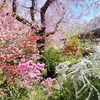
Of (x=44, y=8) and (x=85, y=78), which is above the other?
(x=44, y=8)

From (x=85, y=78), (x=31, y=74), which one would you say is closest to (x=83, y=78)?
(x=85, y=78)

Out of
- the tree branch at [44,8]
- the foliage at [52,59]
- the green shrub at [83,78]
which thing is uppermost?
the tree branch at [44,8]

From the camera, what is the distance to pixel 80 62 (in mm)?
3217

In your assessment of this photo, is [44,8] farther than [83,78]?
Yes

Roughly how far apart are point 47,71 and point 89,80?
24.2 feet

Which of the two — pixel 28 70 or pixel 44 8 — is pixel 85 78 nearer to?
pixel 28 70

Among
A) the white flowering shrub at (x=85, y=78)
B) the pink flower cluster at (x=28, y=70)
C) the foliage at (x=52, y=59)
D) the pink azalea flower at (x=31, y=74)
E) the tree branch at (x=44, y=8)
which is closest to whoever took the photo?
the white flowering shrub at (x=85, y=78)

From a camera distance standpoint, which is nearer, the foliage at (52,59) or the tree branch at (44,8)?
the foliage at (52,59)

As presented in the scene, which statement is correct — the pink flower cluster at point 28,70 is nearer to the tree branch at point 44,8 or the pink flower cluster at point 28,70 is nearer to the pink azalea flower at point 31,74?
the pink azalea flower at point 31,74

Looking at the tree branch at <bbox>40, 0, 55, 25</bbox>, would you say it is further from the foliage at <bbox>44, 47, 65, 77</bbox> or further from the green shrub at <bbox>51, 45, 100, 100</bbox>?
the green shrub at <bbox>51, 45, 100, 100</bbox>

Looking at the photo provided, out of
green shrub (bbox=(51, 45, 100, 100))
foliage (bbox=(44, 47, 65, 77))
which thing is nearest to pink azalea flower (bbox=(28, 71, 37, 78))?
green shrub (bbox=(51, 45, 100, 100))

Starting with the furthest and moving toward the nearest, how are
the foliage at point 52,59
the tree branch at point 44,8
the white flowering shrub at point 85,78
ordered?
the tree branch at point 44,8
the foliage at point 52,59
the white flowering shrub at point 85,78

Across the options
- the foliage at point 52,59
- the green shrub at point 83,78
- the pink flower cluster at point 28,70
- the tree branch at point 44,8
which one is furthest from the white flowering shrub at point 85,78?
the tree branch at point 44,8

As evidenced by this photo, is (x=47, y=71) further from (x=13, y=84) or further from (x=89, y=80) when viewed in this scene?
(x=89, y=80)
